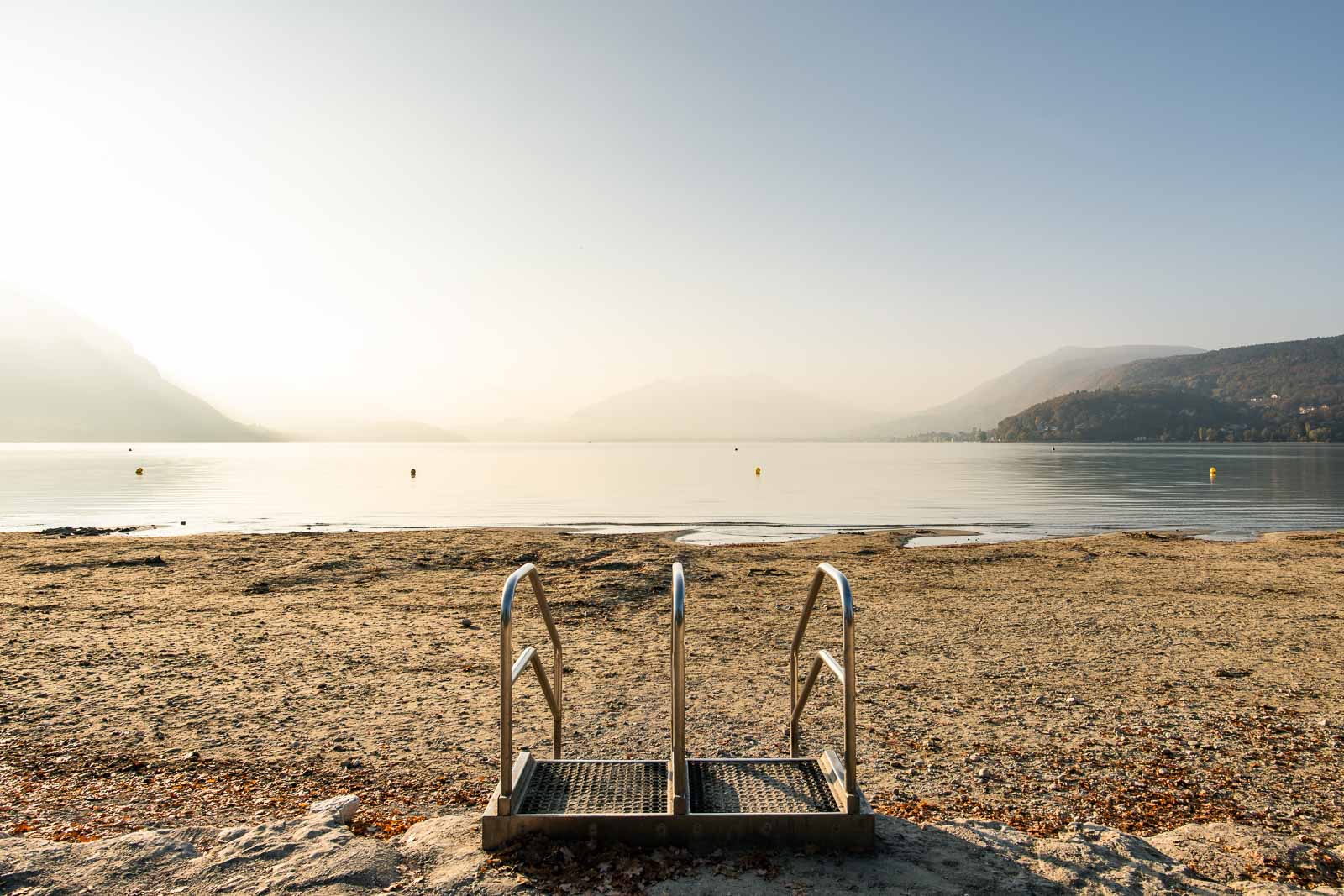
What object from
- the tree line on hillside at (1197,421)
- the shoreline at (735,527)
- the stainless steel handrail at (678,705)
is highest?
the tree line on hillside at (1197,421)

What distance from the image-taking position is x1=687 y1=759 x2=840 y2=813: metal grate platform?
3.68 meters

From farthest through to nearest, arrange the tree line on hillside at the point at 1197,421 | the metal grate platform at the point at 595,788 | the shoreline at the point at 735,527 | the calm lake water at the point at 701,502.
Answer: the tree line on hillside at the point at 1197,421, the calm lake water at the point at 701,502, the shoreline at the point at 735,527, the metal grate platform at the point at 595,788

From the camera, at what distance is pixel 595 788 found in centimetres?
396

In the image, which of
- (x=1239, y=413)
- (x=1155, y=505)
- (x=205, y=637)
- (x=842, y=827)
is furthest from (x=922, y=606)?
(x=1239, y=413)

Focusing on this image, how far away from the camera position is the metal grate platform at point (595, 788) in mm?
3680

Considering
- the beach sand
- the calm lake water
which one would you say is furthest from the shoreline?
the beach sand

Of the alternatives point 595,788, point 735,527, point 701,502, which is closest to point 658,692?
point 595,788

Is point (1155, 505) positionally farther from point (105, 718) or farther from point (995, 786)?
point (105, 718)

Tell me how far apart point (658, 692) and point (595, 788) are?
2.52 metres

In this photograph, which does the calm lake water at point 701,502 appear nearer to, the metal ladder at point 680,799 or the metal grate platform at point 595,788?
the metal grate platform at point 595,788

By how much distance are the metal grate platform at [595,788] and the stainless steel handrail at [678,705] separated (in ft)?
0.77

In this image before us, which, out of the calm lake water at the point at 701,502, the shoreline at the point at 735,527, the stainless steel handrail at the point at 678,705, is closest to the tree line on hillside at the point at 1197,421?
the calm lake water at the point at 701,502

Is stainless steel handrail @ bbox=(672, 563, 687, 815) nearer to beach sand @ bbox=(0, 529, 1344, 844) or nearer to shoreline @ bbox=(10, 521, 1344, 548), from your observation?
beach sand @ bbox=(0, 529, 1344, 844)

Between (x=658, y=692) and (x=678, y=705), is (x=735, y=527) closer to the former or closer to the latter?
(x=658, y=692)
